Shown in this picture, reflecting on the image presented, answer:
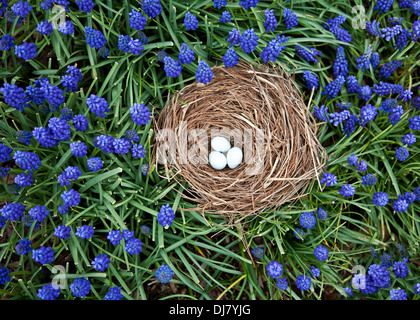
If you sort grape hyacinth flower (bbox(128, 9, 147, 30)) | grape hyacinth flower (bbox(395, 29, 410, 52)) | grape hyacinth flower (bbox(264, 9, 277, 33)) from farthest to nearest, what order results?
grape hyacinth flower (bbox(395, 29, 410, 52)) < grape hyacinth flower (bbox(264, 9, 277, 33)) < grape hyacinth flower (bbox(128, 9, 147, 30))

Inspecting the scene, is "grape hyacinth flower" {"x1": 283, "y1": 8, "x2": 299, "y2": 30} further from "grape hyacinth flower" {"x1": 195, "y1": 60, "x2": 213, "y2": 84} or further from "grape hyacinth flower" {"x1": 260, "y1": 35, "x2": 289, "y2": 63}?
"grape hyacinth flower" {"x1": 195, "y1": 60, "x2": 213, "y2": 84}

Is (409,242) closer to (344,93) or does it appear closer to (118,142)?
(344,93)

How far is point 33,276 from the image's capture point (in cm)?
283

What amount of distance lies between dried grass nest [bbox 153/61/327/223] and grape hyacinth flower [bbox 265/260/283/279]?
0.51 metres

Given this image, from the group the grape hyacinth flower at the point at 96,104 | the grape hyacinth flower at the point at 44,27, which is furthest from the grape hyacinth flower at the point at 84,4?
the grape hyacinth flower at the point at 96,104

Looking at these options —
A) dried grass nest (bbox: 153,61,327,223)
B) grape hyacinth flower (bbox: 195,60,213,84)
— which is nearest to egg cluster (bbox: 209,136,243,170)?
dried grass nest (bbox: 153,61,327,223)

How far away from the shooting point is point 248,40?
2.90 metres

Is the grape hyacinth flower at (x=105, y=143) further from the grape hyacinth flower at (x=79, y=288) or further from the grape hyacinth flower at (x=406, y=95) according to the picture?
the grape hyacinth flower at (x=406, y=95)

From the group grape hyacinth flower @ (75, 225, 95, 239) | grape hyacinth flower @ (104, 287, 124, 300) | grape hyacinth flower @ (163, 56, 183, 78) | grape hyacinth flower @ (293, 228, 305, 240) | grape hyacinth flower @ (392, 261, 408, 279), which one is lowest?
grape hyacinth flower @ (392, 261, 408, 279)

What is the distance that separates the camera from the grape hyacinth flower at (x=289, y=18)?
3.14 meters

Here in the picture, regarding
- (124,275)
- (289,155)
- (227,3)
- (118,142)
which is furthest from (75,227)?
(227,3)

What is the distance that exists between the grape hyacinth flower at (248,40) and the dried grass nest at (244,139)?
12.6 inches

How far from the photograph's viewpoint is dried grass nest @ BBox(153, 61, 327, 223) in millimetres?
3137
